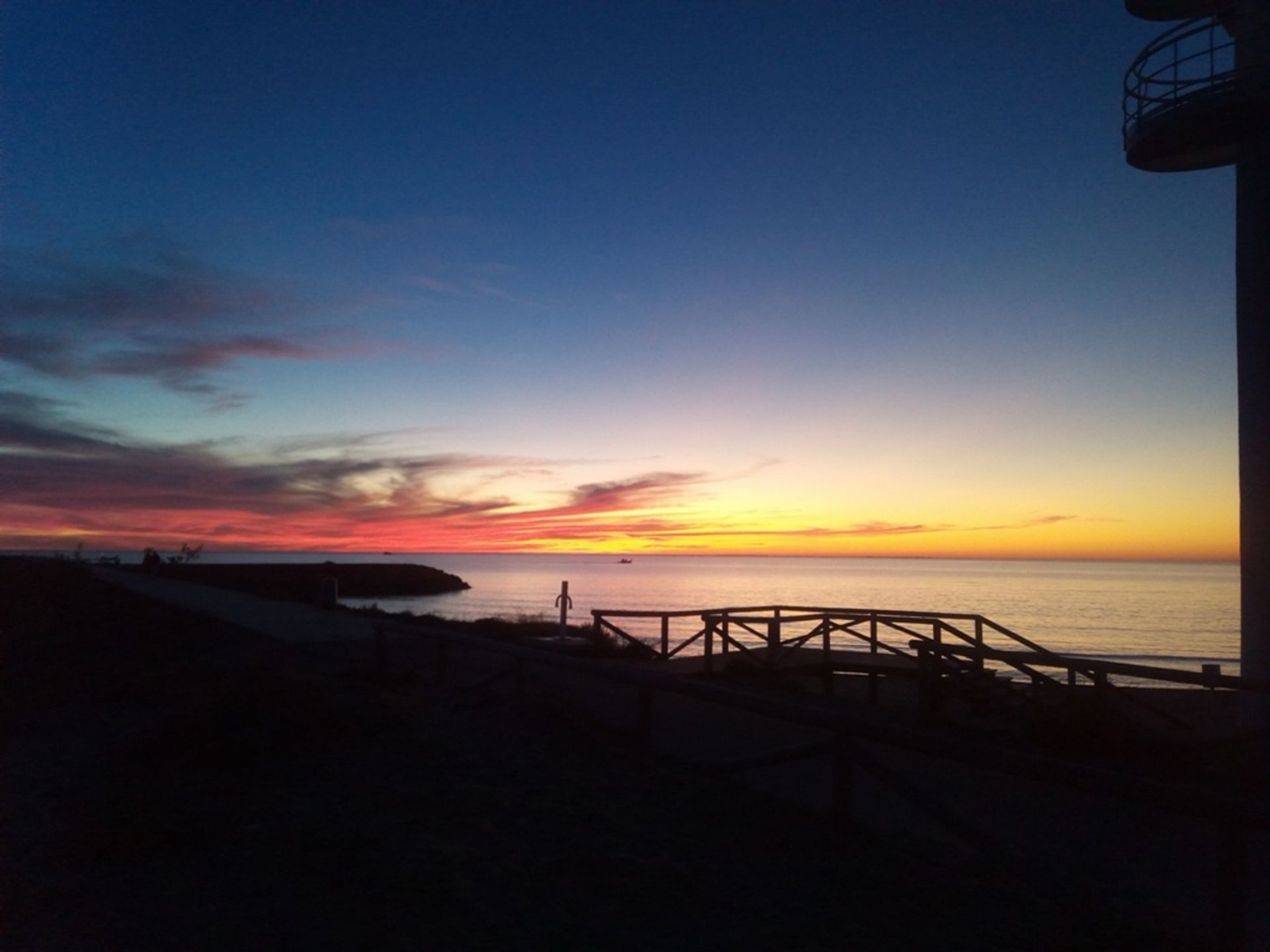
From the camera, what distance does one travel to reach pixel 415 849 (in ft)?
19.7

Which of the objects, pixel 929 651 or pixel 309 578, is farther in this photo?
pixel 309 578

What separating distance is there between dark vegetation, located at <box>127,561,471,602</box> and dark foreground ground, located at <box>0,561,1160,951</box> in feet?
89.4

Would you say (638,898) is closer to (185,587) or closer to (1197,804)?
(1197,804)

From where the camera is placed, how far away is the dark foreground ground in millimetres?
4809

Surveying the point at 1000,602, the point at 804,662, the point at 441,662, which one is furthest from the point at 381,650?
the point at 1000,602

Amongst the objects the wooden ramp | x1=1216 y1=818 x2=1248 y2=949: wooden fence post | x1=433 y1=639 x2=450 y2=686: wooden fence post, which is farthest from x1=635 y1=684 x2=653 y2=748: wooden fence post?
the wooden ramp

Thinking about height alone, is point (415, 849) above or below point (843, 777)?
below

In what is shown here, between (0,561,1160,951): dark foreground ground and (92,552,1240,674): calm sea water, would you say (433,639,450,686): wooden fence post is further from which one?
(92,552,1240,674): calm sea water

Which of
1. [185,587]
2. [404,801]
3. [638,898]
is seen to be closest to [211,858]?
[404,801]

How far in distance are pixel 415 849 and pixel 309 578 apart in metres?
62.9

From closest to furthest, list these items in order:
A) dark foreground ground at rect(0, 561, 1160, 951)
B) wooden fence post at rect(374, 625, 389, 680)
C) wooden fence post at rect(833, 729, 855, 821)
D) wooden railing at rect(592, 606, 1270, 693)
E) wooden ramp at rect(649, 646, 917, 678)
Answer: dark foreground ground at rect(0, 561, 1160, 951)
wooden fence post at rect(833, 729, 855, 821)
wooden railing at rect(592, 606, 1270, 693)
wooden fence post at rect(374, 625, 389, 680)
wooden ramp at rect(649, 646, 917, 678)

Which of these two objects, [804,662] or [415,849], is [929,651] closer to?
[804,662]

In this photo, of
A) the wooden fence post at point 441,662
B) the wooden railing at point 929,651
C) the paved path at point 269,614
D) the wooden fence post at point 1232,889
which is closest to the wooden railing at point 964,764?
the wooden fence post at point 1232,889

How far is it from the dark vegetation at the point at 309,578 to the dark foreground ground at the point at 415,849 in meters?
27.2
